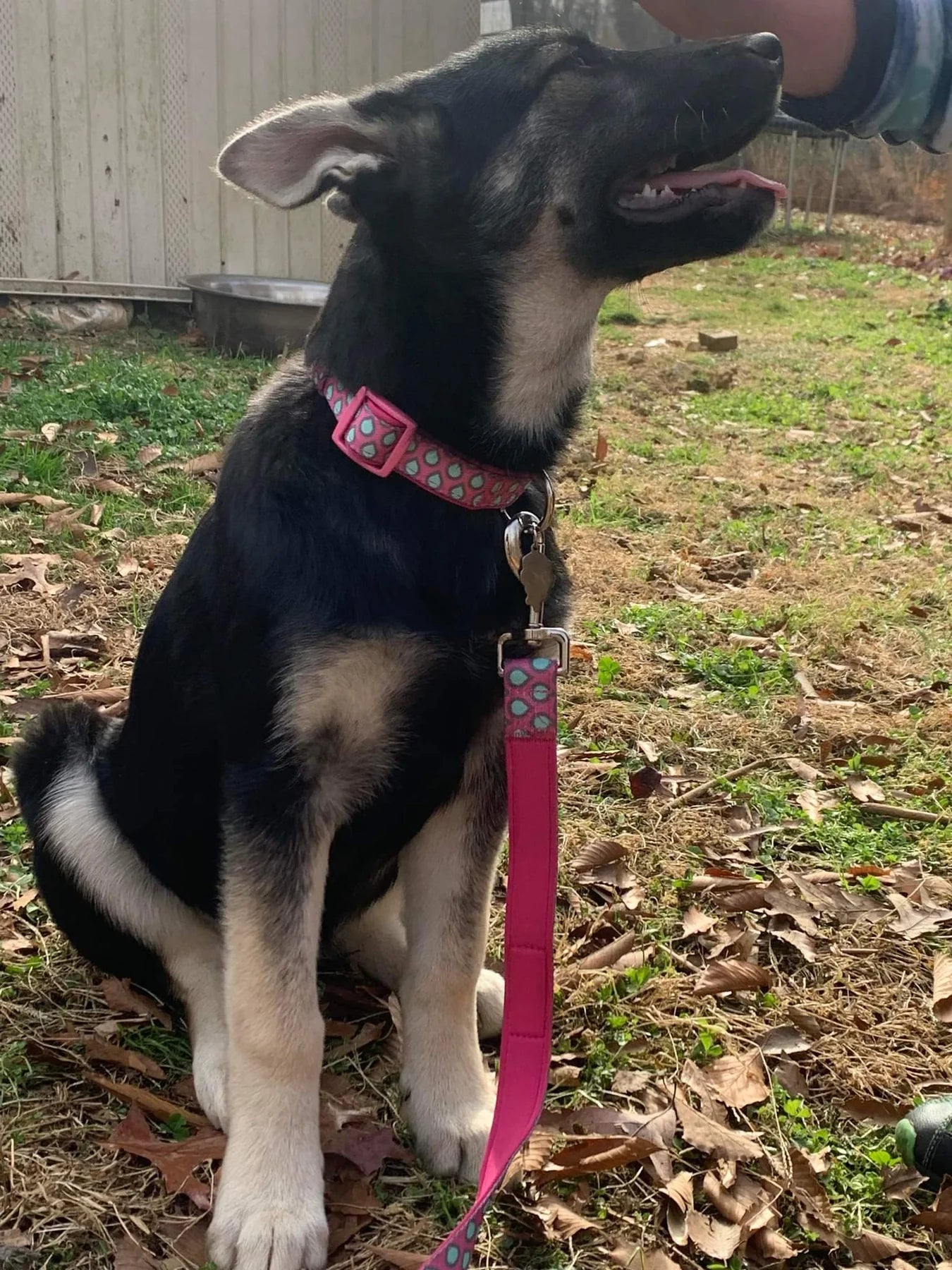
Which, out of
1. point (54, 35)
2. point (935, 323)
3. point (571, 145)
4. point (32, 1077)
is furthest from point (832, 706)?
point (935, 323)

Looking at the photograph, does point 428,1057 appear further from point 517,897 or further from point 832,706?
point 832,706

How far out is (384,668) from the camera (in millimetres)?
2230

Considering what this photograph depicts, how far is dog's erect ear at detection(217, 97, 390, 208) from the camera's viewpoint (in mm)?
2211

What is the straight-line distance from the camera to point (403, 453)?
2.27 meters

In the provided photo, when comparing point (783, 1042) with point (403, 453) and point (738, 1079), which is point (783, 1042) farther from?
point (403, 453)

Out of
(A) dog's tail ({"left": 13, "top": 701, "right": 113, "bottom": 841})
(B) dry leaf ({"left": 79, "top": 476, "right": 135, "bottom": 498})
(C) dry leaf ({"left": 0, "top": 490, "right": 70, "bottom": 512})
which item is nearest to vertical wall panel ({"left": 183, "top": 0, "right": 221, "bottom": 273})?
(B) dry leaf ({"left": 79, "top": 476, "right": 135, "bottom": 498})

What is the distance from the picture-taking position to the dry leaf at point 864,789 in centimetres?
377

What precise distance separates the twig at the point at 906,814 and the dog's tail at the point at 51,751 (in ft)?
7.76

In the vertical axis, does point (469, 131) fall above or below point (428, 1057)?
above

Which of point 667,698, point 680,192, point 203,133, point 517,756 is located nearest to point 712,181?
point 680,192

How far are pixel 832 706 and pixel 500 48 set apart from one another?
8.96 feet

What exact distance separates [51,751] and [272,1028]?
1.14 meters

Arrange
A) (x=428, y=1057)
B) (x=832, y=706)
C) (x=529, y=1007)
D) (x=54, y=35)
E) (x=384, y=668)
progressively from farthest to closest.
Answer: (x=54, y=35)
(x=832, y=706)
(x=428, y=1057)
(x=384, y=668)
(x=529, y=1007)

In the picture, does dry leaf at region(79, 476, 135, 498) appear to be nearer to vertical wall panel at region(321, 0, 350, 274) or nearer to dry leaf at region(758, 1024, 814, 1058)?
dry leaf at region(758, 1024, 814, 1058)
